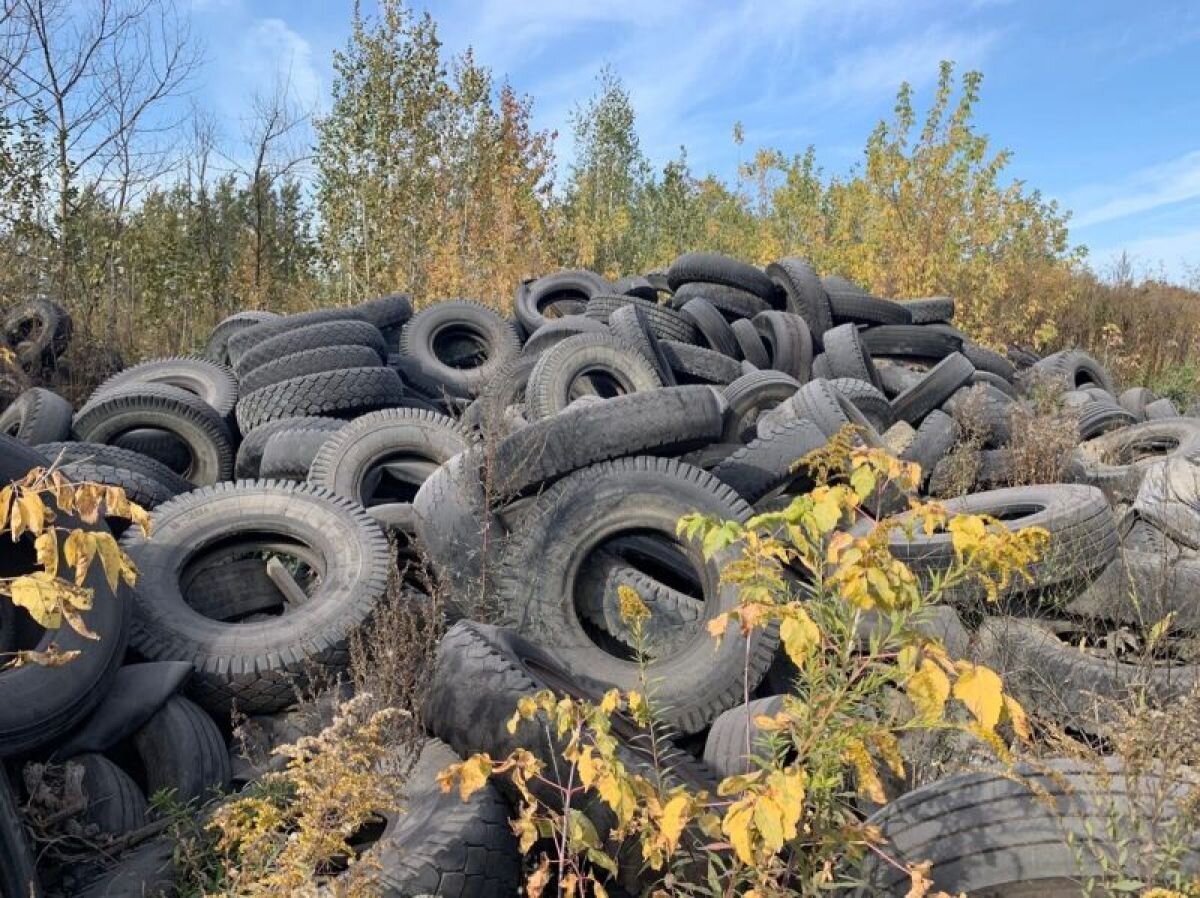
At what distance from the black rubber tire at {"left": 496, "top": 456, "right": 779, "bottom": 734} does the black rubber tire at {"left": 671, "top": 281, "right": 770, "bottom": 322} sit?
18.3 feet

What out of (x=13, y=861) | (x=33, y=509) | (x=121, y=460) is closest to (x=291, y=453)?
(x=121, y=460)

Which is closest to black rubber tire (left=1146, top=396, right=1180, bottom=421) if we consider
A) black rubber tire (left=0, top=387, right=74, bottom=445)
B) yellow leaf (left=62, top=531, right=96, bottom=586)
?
black rubber tire (left=0, top=387, right=74, bottom=445)

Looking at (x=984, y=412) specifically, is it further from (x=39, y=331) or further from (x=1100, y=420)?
(x=39, y=331)

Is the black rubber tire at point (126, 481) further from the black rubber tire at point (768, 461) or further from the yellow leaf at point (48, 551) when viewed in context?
the yellow leaf at point (48, 551)

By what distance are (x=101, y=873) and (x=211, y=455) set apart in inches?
156

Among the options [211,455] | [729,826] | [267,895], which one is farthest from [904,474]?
[211,455]

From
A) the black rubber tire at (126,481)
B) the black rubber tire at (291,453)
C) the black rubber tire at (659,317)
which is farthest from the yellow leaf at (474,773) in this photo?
the black rubber tire at (659,317)

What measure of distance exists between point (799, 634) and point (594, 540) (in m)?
2.55

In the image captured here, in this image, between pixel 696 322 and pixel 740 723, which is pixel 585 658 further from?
pixel 696 322

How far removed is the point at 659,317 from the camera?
8359 millimetres

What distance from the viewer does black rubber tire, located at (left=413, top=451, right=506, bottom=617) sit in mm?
4193

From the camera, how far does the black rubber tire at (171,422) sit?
6.24m

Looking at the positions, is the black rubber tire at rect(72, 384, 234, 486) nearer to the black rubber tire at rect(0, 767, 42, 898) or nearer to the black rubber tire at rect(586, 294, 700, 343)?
the black rubber tire at rect(586, 294, 700, 343)

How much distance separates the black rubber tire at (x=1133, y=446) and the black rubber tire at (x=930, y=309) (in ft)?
9.35
